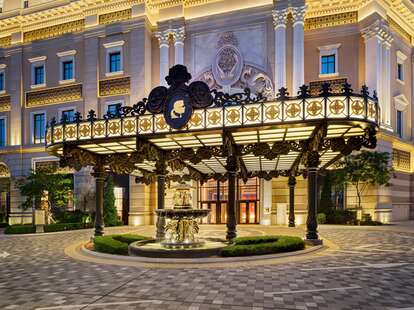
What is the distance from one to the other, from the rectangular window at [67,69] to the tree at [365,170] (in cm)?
2617

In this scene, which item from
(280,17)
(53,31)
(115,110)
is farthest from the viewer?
(53,31)

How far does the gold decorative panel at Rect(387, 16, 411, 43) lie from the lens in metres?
29.2

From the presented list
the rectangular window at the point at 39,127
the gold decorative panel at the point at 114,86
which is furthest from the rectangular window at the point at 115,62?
the rectangular window at the point at 39,127

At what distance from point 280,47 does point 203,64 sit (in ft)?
22.2

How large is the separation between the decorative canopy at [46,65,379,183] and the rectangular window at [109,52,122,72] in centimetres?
1705

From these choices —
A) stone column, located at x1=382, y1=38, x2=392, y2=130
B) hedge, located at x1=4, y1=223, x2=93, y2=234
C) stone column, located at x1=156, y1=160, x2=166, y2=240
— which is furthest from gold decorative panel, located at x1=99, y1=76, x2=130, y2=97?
stone column, located at x1=382, y1=38, x2=392, y2=130

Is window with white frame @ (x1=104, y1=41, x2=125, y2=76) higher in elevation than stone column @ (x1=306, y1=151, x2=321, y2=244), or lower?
higher

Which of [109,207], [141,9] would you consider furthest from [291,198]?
[141,9]

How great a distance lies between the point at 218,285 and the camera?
27.0 ft

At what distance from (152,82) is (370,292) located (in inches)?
1044

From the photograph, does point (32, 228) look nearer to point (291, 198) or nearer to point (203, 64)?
point (291, 198)

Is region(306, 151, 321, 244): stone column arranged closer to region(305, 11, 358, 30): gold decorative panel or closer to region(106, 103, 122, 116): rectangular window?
region(106, 103, 122, 116): rectangular window

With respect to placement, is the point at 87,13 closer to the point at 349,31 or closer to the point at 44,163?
the point at 44,163

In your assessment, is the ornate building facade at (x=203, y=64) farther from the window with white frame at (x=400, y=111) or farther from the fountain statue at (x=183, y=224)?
the fountain statue at (x=183, y=224)
